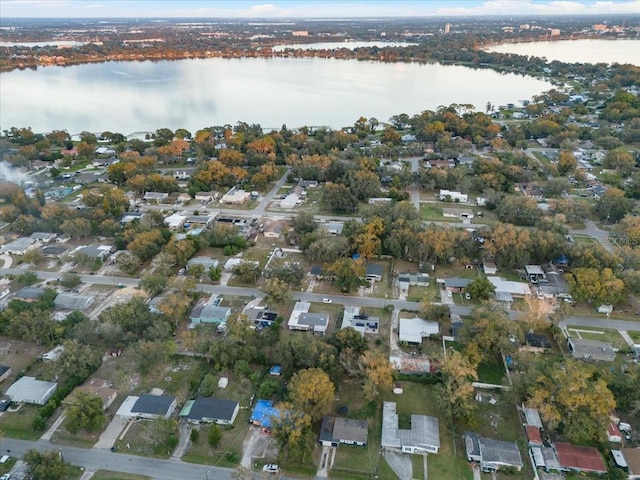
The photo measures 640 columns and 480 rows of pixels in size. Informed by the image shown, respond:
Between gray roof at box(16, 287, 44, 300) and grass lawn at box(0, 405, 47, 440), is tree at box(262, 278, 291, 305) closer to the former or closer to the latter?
grass lawn at box(0, 405, 47, 440)

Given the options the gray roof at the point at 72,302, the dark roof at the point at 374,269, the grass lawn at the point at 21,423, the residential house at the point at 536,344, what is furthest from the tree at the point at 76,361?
the residential house at the point at 536,344

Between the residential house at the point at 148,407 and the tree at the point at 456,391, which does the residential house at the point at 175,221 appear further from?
the tree at the point at 456,391

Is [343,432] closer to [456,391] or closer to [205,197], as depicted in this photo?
[456,391]

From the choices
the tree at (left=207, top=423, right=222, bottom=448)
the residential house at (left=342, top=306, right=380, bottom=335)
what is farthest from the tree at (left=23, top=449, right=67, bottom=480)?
the residential house at (left=342, top=306, right=380, bottom=335)

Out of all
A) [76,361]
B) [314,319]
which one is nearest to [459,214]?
[314,319]

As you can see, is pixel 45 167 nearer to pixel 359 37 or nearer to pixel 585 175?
pixel 585 175

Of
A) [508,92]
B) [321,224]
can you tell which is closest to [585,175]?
[321,224]
